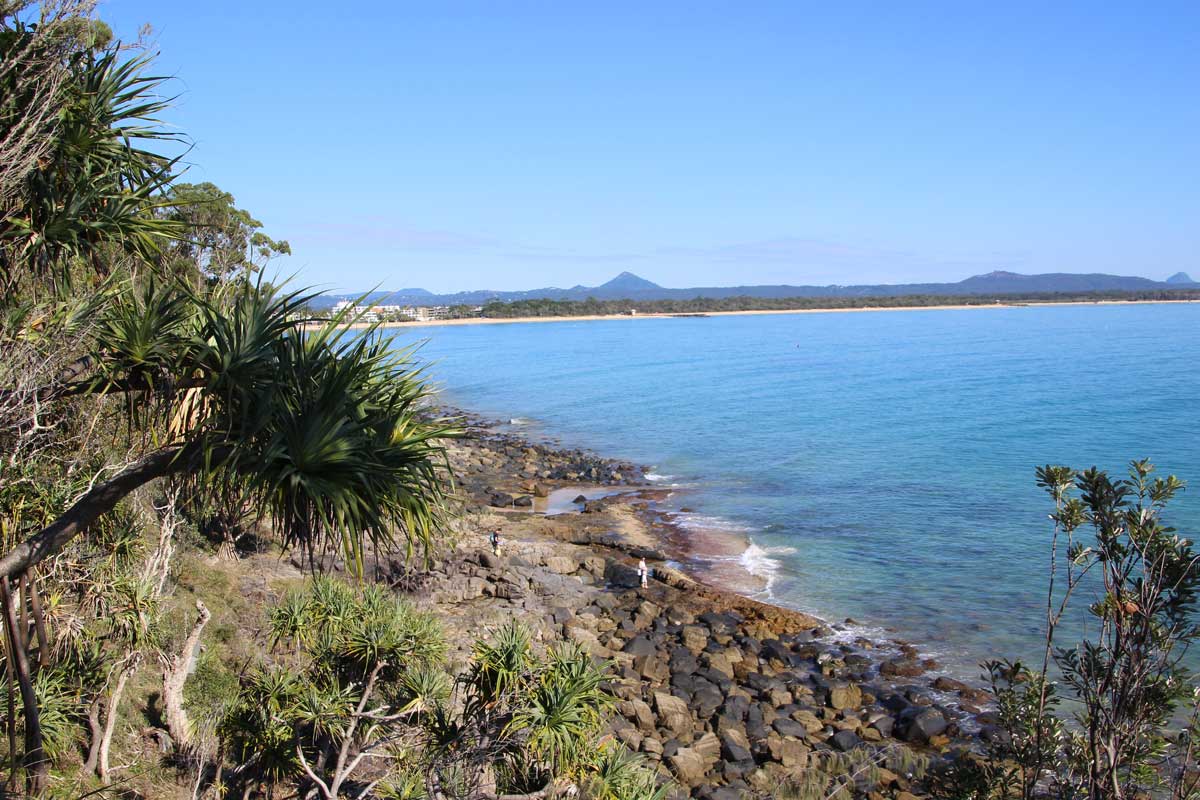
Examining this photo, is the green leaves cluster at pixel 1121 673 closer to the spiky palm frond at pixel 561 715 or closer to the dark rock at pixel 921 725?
the spiky palm frond at pixel 561 715

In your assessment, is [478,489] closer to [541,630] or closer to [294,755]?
[541,630]

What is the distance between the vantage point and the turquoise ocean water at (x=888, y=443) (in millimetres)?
23922

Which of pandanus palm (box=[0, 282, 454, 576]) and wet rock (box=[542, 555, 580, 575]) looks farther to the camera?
wet rock (box=[542, 555, 580, 575])

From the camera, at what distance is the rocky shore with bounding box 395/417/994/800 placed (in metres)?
14.6

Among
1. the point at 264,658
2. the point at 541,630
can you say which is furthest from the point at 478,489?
the point at 264,658

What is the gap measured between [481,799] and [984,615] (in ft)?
55.6

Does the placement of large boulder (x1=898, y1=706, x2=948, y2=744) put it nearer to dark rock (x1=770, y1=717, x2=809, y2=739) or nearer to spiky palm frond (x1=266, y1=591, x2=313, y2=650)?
dark rock (x1=770, y1=717, x2=809, y2=739)

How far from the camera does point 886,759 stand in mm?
14602

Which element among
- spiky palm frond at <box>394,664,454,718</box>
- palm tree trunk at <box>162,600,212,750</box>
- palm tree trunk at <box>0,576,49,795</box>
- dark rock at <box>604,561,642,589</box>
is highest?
palm tree trunk at <box>0,576,49,795</box>

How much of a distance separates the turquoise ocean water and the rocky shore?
84.5 inches

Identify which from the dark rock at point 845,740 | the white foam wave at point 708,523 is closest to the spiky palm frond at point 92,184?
the dark rock at point 845,740

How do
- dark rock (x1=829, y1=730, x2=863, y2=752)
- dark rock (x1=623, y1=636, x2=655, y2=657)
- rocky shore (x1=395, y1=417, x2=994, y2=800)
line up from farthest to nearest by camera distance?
1. dark rock (x1=623, y1=636, x2=655, y2=657)
2. dark rock (x1=829, y1=730, x2=863, y2=752)
3. rocky shore (x1=395, y1=417, x2=994, y2=800)

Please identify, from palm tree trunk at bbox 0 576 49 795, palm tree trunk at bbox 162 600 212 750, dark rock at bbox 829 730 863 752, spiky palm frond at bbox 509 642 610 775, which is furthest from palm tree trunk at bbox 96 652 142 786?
dark rock at bbox 829 730 863 752

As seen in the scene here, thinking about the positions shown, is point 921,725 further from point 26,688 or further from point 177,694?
point 26,688
